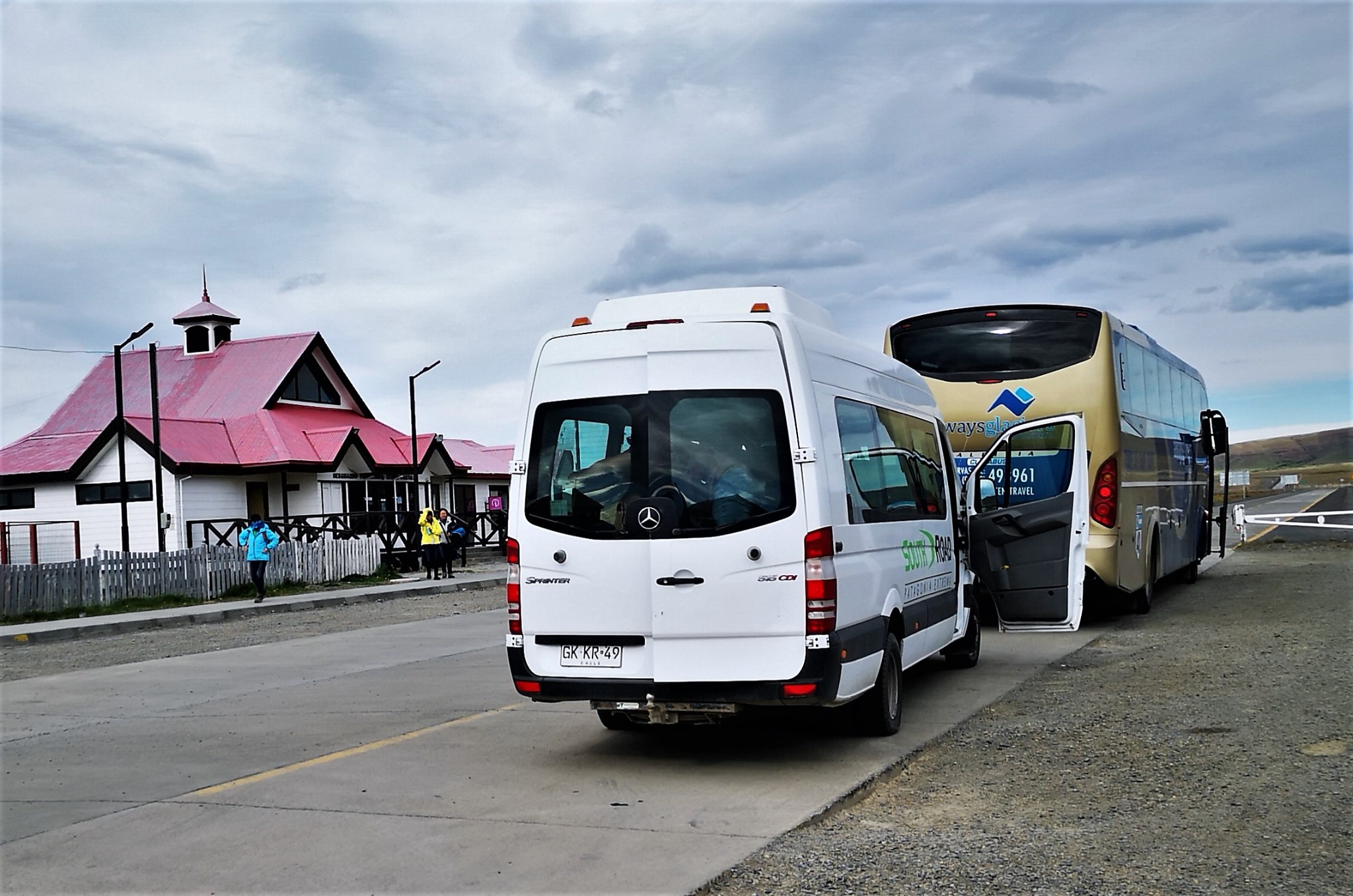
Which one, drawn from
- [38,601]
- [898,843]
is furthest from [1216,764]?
[38,601]

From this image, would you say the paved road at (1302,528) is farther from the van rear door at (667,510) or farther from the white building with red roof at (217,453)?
the van rear door at (667,510)

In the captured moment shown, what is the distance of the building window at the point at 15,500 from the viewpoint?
38.5 meters

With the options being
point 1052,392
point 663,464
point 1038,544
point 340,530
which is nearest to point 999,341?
point 1052,392

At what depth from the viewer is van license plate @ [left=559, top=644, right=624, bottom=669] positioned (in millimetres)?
7570

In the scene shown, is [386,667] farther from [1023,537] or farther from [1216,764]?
[1216,764]

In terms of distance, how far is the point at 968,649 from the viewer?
1205 cm

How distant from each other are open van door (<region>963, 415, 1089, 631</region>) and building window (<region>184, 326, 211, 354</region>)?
39052mm

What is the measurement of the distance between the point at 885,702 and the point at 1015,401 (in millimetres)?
6778

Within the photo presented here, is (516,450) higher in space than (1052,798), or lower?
higher

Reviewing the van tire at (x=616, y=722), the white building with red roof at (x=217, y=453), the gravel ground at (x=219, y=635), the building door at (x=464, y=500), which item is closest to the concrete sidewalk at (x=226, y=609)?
the gravel ground at (x=219, y=635)

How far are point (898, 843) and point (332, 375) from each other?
4098 centimetres

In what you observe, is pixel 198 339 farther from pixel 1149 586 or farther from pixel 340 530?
pixel 1149 586

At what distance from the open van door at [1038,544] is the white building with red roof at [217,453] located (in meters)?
25.8

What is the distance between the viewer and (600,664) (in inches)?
299
